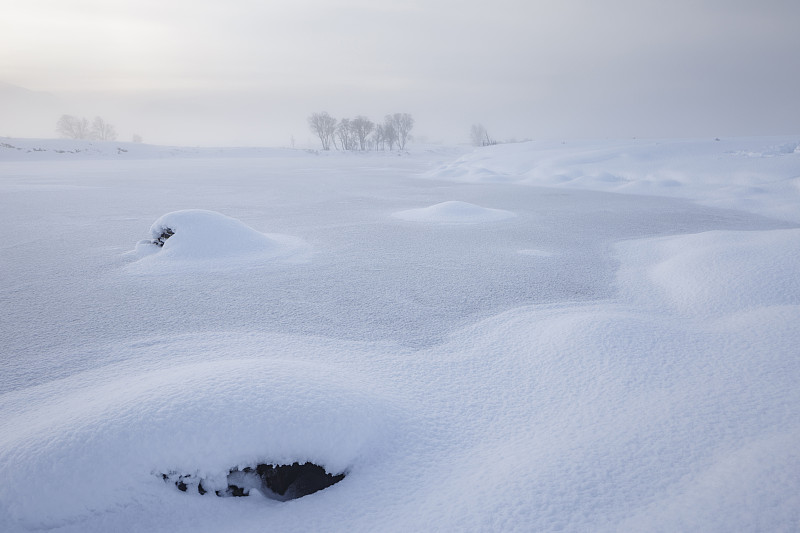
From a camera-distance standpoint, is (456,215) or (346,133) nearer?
(456,215)

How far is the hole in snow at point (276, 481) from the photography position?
79.0 inches

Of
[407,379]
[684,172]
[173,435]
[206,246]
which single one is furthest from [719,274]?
[684,172]

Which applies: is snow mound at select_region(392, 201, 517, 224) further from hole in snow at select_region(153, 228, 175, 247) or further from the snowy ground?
hole in snow at select_region(153, 228, 175, 247)

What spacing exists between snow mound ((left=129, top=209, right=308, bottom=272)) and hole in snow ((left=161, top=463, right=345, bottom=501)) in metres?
3.94

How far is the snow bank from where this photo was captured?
36.0 ft

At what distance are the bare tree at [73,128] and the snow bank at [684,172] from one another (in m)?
71.9

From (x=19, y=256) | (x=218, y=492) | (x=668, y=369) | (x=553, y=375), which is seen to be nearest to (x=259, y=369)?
(x=218, y=492)

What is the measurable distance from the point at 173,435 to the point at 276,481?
0.55 metres

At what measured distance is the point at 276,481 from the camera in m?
2.07

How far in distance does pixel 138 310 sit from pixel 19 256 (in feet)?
12.0

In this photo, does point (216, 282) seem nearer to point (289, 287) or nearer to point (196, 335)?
point (289, 287)

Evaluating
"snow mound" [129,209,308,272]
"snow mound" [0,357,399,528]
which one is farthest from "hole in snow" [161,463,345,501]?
"snow mound" [129,209,308,272]

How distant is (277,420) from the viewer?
7.07 ft

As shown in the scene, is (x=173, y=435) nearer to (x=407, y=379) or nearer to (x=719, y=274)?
(x=407, y=379)
